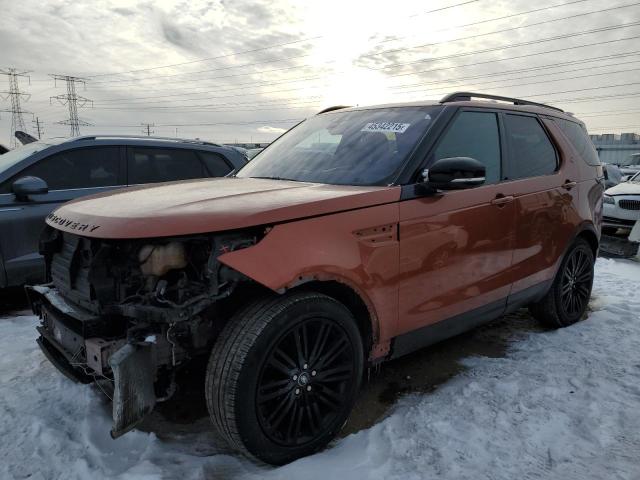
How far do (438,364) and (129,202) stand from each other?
2.46 metres

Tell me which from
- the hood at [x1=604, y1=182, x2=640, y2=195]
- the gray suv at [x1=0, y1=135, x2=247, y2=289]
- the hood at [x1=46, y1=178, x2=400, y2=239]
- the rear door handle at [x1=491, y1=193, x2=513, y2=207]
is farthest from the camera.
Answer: the hood at [x1=604, y1=182, x2=640, y2=195]

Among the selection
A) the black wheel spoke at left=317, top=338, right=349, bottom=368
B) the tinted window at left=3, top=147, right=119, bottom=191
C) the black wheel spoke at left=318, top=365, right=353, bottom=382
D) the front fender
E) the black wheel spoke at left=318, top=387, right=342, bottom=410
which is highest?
the tinted window at left=3, top=147, right=119, bottom=191

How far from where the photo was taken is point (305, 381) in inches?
101

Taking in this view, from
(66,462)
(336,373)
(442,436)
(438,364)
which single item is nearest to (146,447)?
(66,462)

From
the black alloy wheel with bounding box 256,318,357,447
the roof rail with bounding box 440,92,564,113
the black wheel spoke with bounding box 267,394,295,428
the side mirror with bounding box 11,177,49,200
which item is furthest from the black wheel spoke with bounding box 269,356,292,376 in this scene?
the side mirror with bounding box 11,177,49,200

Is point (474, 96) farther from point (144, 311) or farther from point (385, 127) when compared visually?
point (144, 311)

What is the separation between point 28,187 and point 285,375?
3315 millimetres

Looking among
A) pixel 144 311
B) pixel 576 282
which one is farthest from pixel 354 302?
pixel 576 282

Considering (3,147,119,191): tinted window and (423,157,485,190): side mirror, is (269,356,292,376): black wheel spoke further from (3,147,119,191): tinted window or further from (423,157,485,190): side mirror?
(3,147,119,191): tinted window

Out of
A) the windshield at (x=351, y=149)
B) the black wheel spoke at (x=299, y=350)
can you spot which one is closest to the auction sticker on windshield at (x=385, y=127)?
the windshield at (x=351, y=149)

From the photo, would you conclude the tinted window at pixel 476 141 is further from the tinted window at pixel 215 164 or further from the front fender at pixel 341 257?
the tinted window at pixel 215 164

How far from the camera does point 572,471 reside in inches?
99.0

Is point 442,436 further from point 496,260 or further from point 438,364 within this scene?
point 496,260

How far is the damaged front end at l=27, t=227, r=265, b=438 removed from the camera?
2256 mm
